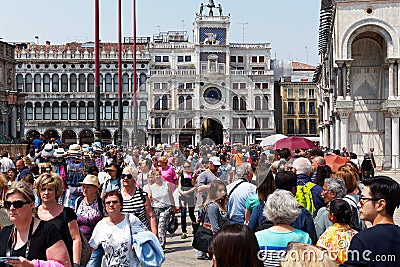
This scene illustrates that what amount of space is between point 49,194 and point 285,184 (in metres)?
2.32

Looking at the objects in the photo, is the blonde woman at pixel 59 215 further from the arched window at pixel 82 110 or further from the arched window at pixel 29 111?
the arched window at pixel 29 111

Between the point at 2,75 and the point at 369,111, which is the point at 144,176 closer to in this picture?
the point at 369,111

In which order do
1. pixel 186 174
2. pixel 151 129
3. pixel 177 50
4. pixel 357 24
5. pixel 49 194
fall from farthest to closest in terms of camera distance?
1. pixel 177 50
2. pixel 357 24
3. pixel 151 129
4. pixel 186 174
5. pixel 49 194

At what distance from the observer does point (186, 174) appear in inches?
345

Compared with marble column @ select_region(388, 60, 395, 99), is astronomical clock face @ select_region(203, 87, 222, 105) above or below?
below

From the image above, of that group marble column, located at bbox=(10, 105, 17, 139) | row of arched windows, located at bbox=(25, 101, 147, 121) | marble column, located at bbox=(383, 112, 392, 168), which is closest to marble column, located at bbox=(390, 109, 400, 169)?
marble column, located at bbox=(383, 112, 392, 168)

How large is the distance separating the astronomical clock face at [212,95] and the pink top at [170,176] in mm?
2162

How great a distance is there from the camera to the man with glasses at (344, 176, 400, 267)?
4137mm

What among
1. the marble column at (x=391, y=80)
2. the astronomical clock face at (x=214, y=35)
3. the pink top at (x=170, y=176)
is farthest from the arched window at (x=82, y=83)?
the pink top at (x=170, y=176)

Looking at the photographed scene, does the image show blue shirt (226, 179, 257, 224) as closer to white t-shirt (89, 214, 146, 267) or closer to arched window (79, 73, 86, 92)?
white t-shirt (89, 214, 146, 267)

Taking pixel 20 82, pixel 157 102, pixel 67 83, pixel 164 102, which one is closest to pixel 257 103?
pixel 164 102

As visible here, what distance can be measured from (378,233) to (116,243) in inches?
102

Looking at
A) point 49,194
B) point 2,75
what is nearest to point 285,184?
point 49,194

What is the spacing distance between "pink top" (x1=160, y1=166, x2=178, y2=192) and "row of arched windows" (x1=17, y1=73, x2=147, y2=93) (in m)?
59.0
